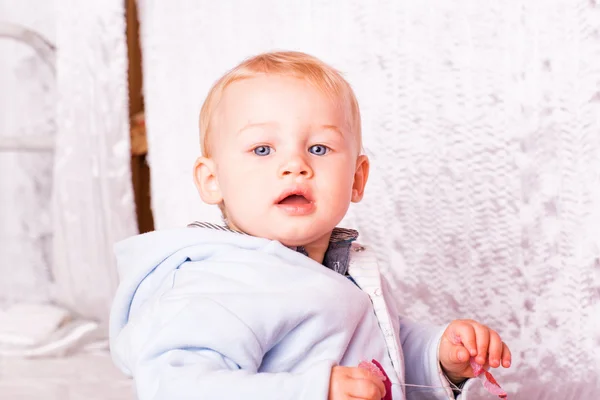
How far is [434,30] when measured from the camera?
1.65m

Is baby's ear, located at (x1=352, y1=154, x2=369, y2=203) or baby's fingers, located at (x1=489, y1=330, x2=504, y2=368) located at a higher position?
baby's ear, located at (x1=352, y1=154, x2=369, y2=203)

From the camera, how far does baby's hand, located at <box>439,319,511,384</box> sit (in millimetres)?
1032

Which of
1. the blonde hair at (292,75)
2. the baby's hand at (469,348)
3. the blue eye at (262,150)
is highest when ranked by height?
the blonde hair at (292,75)

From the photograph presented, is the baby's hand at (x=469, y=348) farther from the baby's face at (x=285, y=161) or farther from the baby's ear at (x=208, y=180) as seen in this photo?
the baby's ear at (x=208, y=180)

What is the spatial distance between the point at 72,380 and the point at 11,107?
823mm

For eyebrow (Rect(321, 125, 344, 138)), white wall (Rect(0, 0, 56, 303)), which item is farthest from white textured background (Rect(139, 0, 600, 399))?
white wall (Rect(0, 0, 56, 303))

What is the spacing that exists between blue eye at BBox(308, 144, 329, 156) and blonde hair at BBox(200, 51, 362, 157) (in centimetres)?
6

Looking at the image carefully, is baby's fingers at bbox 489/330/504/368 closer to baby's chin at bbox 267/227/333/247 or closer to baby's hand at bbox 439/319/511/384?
baby's hand at bbox 439/319/511/384

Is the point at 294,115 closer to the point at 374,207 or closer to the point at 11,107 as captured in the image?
A: the point at 374,207

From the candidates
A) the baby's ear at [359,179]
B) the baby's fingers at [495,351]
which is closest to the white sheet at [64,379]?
the baby's ear at [359,179]

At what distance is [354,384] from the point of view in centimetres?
82

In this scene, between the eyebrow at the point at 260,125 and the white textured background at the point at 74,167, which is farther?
the white textured background at the point at 74,167

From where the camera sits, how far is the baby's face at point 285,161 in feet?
3.30

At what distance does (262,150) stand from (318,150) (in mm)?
66
